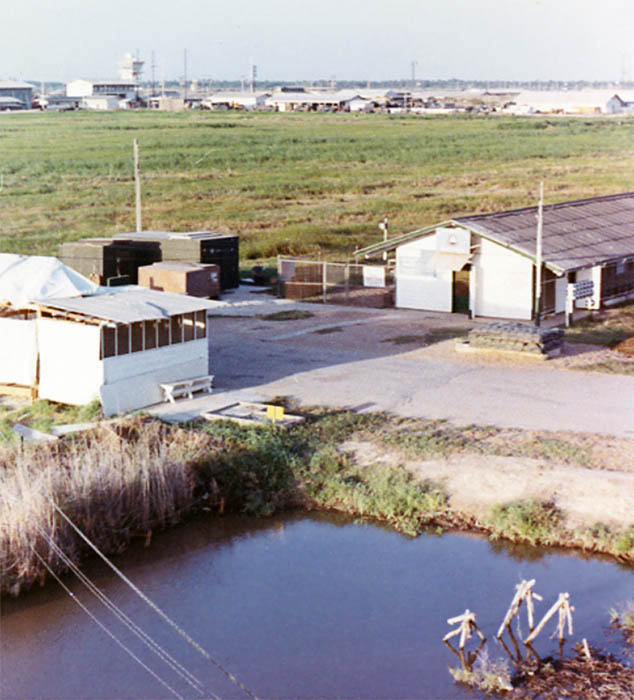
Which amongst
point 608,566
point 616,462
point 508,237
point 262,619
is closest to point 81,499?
point 262,619

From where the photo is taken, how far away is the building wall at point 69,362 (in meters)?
24.2

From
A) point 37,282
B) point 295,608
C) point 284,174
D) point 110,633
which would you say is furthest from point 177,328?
point 284,174

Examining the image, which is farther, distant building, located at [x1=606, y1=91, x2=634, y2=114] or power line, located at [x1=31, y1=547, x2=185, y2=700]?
distant building, located at [x1=606, y1=91, x2=634, y2=114]

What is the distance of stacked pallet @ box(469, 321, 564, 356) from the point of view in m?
29.6

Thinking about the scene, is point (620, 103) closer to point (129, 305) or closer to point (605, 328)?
point (605, 328)

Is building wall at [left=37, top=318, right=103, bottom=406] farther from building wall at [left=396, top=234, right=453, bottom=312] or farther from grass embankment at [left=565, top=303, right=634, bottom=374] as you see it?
building wall at [left=396, top=234, right=453, bottom=312]

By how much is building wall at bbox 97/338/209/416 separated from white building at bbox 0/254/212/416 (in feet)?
0.07

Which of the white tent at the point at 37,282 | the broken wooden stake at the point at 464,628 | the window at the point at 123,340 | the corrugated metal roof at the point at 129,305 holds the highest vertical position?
the white tent at the point at 37,282

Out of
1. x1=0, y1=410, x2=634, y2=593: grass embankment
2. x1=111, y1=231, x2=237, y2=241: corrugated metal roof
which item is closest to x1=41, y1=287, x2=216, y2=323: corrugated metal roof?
x1=0, y1=410, x2=634, y2=593: grass embankment

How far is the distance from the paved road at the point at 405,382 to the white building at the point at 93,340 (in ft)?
3.78

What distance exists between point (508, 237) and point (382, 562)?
19839mm

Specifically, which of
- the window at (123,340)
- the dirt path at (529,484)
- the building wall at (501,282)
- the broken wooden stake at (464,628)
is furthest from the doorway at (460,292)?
the broken wooden stake at (464,628)

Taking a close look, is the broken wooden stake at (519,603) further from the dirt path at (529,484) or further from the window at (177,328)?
the window at (177,328)

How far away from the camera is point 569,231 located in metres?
38.7
